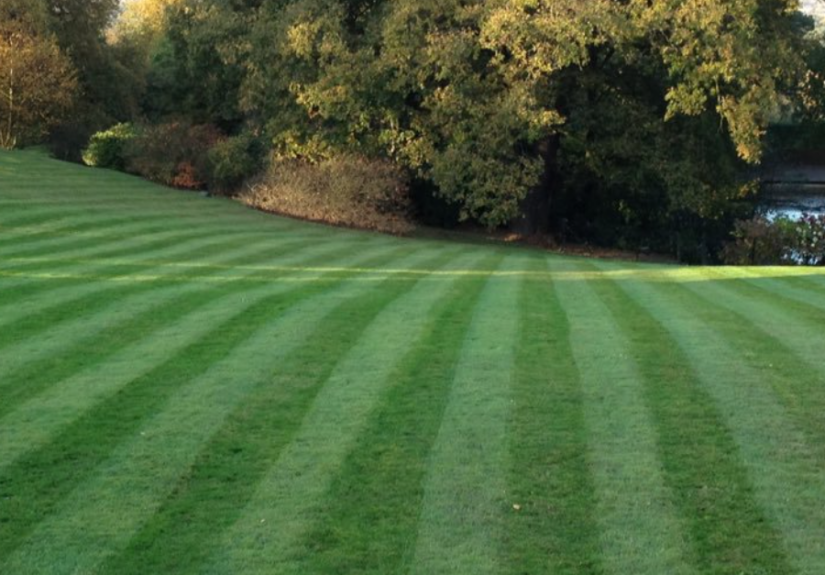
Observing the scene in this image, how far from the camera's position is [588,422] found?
23.3ft

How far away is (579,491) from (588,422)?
132cm

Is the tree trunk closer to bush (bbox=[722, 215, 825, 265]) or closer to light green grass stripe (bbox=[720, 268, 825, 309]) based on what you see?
bush (bbox=[722, 215, 825, 265])

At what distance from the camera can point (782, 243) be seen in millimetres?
28859

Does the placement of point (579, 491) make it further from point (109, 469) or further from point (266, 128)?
point (266, 128)

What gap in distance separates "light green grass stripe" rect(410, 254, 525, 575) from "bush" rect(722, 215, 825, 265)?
69.5ft

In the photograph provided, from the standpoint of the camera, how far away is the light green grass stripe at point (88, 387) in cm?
660

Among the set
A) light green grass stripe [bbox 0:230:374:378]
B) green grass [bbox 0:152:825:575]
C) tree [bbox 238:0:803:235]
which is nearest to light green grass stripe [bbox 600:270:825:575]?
green grass [bbox 0:152:825:575]

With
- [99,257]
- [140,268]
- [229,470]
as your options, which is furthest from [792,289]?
[229,470]

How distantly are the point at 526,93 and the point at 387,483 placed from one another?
24.0 m

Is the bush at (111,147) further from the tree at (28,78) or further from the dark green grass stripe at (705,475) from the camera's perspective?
the dark green grass stripe at (705,475)

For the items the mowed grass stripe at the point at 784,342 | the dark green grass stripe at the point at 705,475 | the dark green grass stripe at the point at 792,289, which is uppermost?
the dark green grass stripe at the point at 792,289

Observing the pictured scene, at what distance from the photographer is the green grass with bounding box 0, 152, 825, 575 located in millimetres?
5102

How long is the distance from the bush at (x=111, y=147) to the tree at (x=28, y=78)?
1.97 metres

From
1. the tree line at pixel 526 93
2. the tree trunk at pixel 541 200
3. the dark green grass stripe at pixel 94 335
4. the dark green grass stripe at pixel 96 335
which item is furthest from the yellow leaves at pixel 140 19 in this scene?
the dark green grass stripe at pixel 94 335
